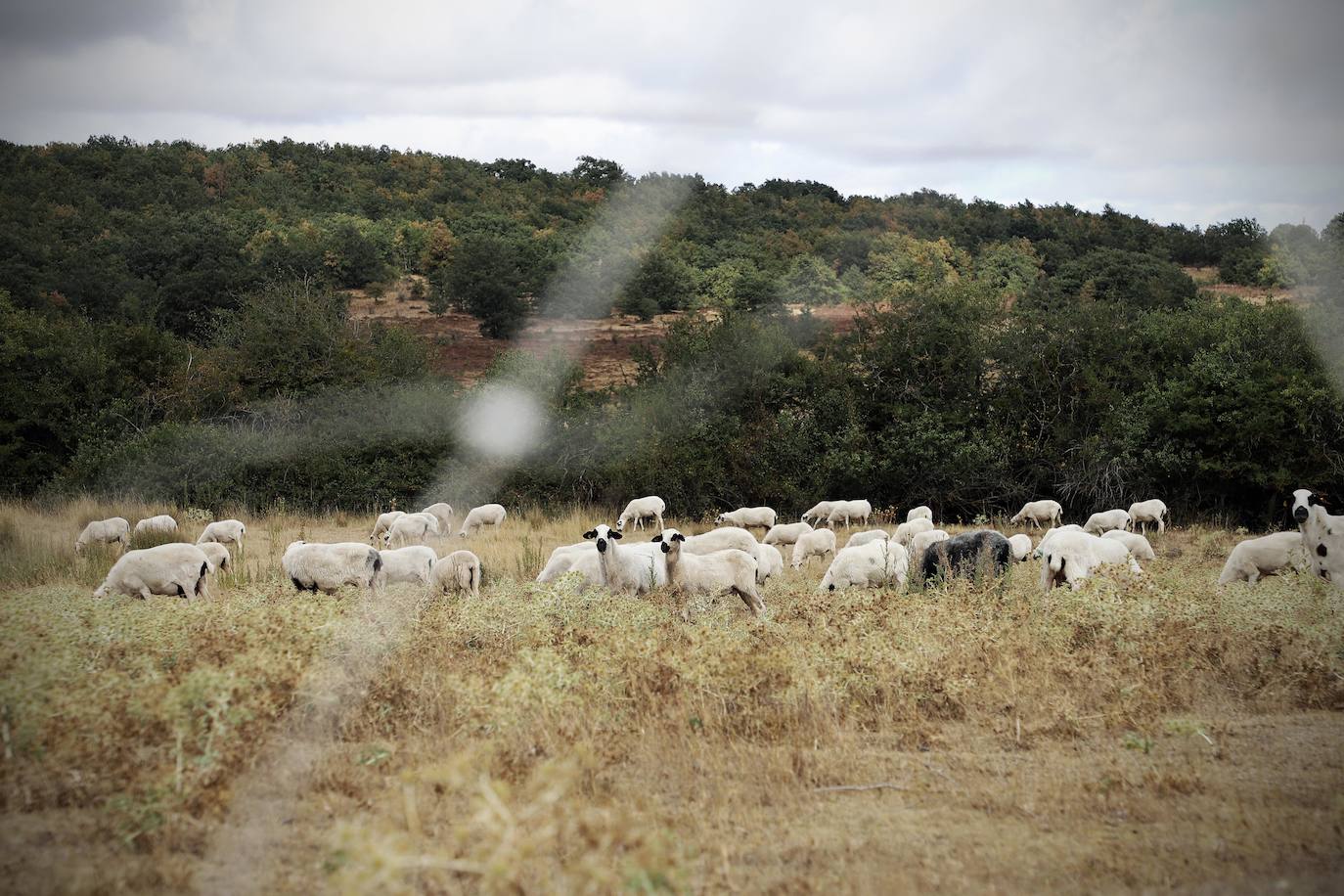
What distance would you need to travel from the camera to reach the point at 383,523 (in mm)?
21125

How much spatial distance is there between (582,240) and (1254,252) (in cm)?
3484

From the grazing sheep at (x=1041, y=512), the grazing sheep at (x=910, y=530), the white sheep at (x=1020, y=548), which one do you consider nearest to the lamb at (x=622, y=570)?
the grazing sheep at (x=910, y=530)

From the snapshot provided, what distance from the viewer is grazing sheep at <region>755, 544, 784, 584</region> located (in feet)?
46.8

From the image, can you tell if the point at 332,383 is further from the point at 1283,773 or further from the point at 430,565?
the point at 1283,773

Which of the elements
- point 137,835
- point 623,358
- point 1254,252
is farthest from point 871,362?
point 1254,252

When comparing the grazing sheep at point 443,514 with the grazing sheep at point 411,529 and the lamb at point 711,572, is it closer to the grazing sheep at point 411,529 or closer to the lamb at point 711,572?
the grazing sheep at point 411,529

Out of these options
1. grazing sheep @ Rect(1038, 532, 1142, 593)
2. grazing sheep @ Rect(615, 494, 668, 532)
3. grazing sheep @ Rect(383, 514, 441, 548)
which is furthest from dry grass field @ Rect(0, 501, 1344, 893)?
grazing sheep @ Rect(615, 494, 668, 532)

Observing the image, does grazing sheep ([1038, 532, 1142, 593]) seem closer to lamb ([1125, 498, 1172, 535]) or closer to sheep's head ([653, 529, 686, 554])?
sheep's head ([653, 529, 686, 554])

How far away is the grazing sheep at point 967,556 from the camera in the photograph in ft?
41.4

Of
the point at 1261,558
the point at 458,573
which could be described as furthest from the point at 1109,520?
the point at 458,573

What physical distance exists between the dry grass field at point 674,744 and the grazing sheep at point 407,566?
301cm

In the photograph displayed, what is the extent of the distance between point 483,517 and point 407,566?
9966 millimetres

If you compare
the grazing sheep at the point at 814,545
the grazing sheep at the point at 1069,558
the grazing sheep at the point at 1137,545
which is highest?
the grazing sheep at the point at 1069,558

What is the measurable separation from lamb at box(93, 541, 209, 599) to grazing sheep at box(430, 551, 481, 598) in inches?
114
